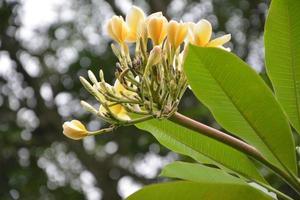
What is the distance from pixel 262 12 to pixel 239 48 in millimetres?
346

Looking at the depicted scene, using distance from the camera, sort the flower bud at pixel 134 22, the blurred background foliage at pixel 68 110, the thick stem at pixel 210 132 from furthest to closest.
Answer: the blurred background foliage at pixel 68 110
the flower bud at pixel 134 22
the thick stem at pixel 210 132

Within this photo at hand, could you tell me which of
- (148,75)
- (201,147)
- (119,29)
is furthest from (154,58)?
(201,147)

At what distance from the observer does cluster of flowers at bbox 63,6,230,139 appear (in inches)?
27.6

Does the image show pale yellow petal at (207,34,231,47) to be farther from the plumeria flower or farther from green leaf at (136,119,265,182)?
green leaf at (136,119,265,182)

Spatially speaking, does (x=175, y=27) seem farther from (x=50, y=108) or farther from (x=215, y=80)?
(x=50, y=108)

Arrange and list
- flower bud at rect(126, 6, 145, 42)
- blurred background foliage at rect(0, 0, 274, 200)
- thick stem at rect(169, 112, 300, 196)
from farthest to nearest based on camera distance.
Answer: blurred background foliage at rect(0, 0, 274, 200) → flower bud at rect(126, 6, 145, 42) → thick stem at rect(169, 112, 300, 196)

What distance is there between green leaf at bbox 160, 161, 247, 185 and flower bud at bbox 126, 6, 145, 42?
237mm

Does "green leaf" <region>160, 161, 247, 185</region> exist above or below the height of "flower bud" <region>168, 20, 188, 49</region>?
below

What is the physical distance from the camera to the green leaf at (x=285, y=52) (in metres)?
0.76

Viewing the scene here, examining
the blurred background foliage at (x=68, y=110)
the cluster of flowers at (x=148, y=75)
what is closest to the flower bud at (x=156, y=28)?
the cluster of flowers at (x=148, y=75)

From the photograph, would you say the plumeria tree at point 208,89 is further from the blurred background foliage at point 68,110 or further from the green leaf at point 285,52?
the blurred background foliage at point 68,110

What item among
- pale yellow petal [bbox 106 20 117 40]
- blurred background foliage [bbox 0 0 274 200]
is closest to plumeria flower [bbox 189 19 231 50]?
pale yellow petal [bbox 106 20 117 40]

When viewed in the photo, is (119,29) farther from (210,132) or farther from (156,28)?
(210,132)

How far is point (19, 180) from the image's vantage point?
5074 millimetres
